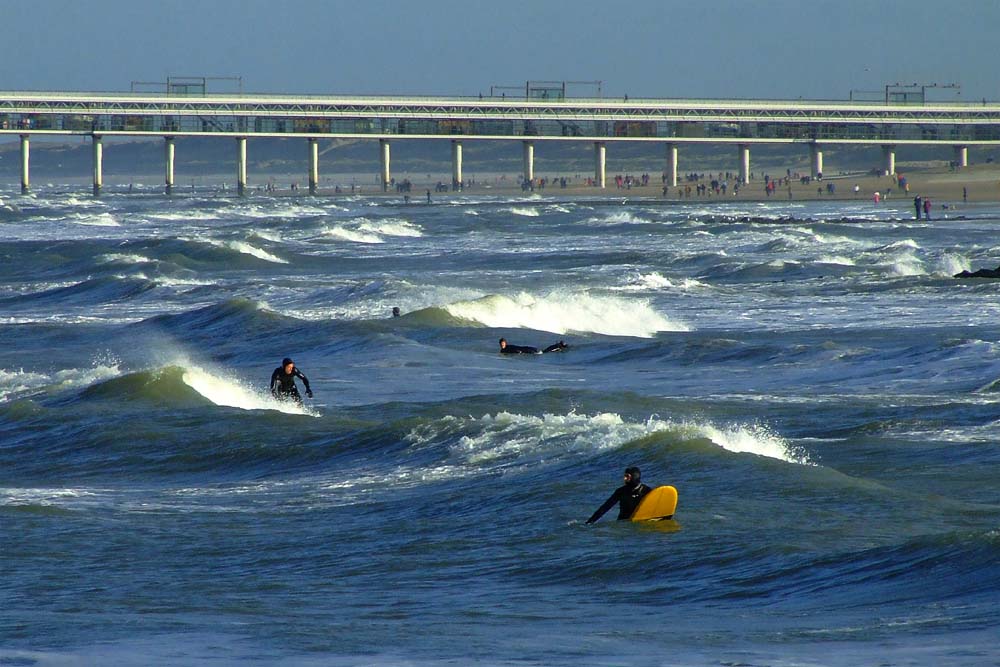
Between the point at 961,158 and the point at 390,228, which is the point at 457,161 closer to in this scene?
the point at 961,158

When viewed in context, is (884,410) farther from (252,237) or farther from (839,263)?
(252,237)

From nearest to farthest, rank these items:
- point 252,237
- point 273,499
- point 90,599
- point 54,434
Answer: point 90,599, point 273,499, point 54,434, point 252,237

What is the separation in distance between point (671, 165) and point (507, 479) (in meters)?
113

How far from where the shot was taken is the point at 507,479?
16.7 meters

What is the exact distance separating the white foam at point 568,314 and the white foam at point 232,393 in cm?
942

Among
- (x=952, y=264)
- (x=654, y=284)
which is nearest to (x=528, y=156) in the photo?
(x=952, y=264)

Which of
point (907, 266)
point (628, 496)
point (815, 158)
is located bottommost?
point (628, 496)

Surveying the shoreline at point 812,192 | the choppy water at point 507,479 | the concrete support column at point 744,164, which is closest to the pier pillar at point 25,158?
the shoreline at point 812,192

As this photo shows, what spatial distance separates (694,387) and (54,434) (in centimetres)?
883

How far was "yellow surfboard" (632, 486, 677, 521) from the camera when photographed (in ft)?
46.0

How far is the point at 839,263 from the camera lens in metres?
50.0

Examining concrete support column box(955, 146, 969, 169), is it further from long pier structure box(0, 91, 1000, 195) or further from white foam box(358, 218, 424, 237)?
white foam box(358, 218, 424, 237)

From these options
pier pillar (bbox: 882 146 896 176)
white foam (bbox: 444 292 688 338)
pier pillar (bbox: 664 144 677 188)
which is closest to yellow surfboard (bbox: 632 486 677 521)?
white foam (bbox: 444 292 688 338)

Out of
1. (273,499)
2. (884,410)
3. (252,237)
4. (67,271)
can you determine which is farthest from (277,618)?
(252,237)
